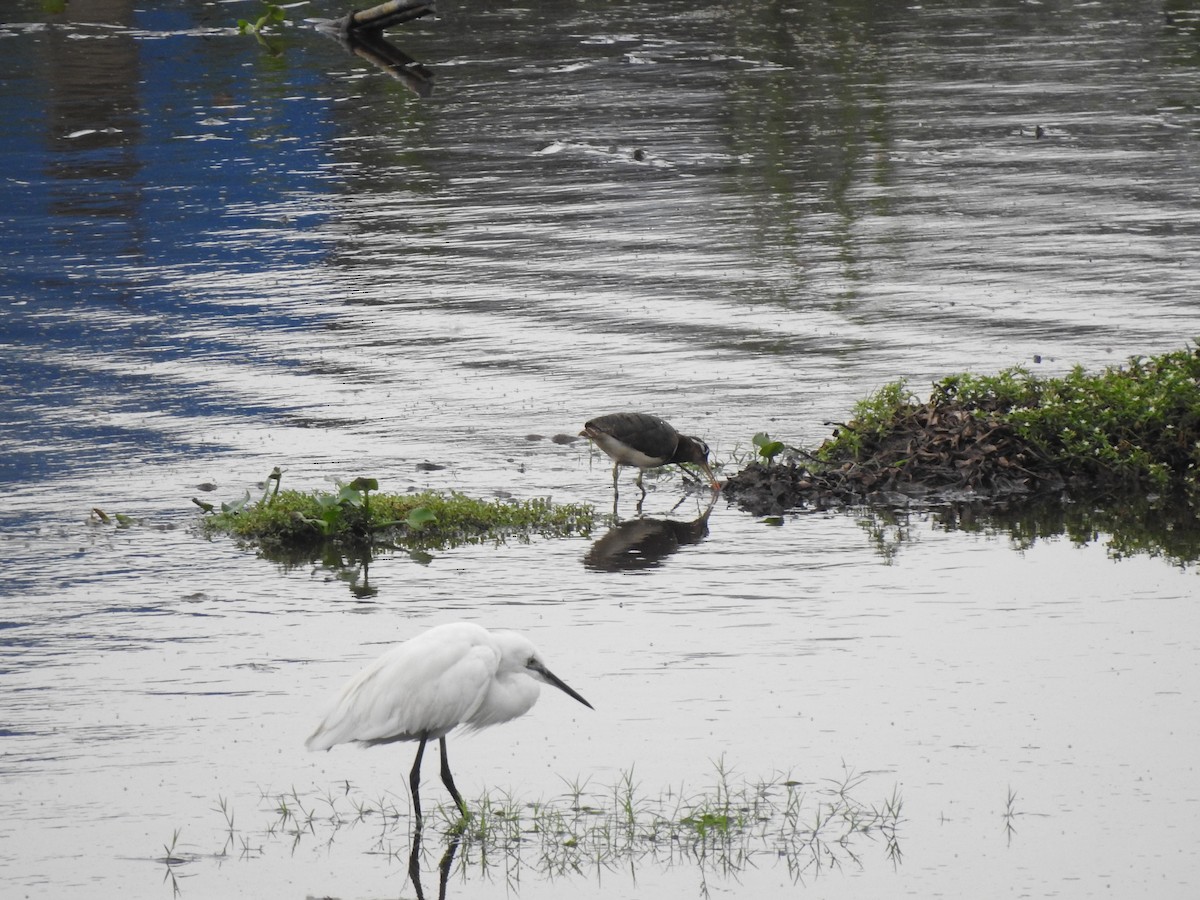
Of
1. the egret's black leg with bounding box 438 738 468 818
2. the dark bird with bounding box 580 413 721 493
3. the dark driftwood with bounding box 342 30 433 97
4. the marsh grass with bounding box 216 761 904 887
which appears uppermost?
the dark driftwood with bounding box 342 30 433 97

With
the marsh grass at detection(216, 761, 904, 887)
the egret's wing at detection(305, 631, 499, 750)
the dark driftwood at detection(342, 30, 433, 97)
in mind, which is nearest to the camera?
the marsh grass at detection(216, 761, 904, 887)

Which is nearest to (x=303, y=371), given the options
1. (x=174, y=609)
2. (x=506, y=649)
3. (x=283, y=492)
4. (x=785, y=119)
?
(x=283, y=492)

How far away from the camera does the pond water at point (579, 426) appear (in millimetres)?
7977

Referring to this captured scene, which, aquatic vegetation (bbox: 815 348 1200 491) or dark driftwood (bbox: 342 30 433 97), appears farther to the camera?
dark driftwood (bbox: 342 30 433 97)

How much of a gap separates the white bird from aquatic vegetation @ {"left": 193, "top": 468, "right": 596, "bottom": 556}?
336 centimetres

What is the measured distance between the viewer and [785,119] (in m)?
27.1

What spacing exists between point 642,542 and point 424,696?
13.3 ft

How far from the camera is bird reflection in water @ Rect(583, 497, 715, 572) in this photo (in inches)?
442

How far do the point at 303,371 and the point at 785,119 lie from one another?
1328 centimetres

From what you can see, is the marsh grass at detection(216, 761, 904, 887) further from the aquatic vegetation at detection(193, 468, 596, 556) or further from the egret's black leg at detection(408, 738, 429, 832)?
the aquatic vegetation at detection(193, 468, 596, 556)

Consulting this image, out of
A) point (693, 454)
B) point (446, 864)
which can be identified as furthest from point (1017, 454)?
point (446, 864)

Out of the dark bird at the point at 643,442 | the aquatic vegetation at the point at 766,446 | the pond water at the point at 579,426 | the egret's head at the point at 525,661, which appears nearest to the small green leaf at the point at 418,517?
the pond water at the point at 579,426

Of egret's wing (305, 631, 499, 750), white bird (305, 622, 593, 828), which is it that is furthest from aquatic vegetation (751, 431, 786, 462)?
egret's wing (305, 631, 499, 750)

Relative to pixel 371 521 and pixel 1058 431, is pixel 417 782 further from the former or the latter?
pixel 1058 431
